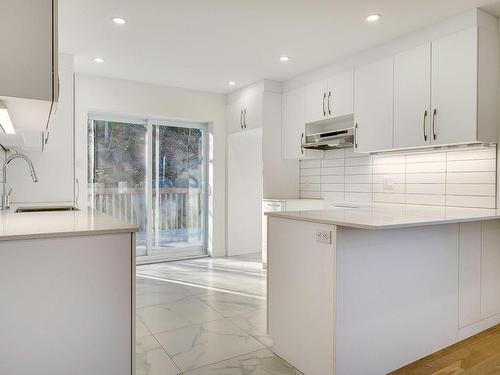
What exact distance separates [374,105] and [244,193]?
254 cm

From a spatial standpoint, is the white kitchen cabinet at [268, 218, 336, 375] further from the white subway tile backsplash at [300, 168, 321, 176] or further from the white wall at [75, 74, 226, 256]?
the white wall at [75, 74, 226, 256]

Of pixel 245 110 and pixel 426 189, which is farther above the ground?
pixel 245 110

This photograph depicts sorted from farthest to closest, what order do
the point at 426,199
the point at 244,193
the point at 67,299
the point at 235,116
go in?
the point at 244,193
the point at 235,116
the point at 426,199
the point at 67,299

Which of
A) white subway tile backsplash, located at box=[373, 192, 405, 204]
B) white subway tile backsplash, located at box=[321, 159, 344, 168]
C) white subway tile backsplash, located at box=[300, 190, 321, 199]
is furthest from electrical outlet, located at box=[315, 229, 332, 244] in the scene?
white subway tile backsplash, located at box=[300, 190, 321, 199]

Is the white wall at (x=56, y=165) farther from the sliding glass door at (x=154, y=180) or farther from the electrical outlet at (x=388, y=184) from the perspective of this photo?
the electrical outlet at (x=388, y=184)

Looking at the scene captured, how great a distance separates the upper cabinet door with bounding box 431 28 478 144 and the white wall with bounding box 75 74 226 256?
10.0 ft

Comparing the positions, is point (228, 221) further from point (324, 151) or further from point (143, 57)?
point (143, 57)

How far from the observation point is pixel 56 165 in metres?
3.66

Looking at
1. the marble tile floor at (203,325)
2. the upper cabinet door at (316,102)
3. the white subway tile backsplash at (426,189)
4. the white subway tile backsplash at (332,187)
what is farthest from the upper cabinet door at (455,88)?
the marble tile floor at (203,325)

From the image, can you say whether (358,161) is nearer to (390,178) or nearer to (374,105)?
(390,178)

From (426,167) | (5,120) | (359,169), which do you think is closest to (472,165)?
(426,167)

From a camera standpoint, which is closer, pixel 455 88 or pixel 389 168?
pixel 455 88

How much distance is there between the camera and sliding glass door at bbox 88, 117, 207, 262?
4715 mm

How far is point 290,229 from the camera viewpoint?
84.4 inches
